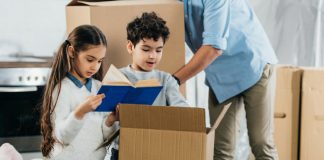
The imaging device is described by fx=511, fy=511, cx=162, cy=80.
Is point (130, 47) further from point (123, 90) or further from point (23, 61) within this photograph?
point (23, 61)

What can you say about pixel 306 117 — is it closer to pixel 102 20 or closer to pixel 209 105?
pixel 209 105

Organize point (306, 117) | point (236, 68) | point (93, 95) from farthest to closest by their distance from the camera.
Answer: point (306, 117) → point (236, 68) → point (93, 95)

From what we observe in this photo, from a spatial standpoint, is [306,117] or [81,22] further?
[306,117]

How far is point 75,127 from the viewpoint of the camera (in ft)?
4.74

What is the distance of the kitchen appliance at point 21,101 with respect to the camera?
1.58 metres

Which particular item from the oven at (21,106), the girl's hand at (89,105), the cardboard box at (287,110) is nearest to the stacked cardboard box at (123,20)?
the girl's hand at (89,105)

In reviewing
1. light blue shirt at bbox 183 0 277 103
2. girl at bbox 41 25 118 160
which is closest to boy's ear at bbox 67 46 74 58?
girl at bbox 41 25 118 160

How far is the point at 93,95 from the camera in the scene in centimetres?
144

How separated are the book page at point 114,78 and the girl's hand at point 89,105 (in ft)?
0.15

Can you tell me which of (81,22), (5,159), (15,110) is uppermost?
(81,22)

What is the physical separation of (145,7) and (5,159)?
0.61 m

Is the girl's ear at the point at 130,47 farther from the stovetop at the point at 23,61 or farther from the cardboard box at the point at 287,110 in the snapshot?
the cardboard box at the point at 287,110

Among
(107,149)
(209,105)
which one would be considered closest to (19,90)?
(107,149)

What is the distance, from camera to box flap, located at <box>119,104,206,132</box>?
1315mm
